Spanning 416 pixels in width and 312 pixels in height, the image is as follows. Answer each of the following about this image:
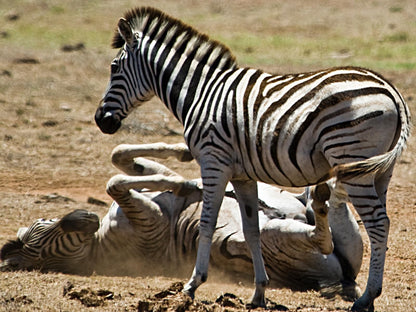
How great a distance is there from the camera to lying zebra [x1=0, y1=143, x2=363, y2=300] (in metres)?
6.69

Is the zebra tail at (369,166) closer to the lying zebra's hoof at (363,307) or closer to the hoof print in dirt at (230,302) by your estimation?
the lying zebra's hoof at (363,307)

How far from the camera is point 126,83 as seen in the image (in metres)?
6.80

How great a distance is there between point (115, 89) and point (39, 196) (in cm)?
300

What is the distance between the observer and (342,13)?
86.3 feet

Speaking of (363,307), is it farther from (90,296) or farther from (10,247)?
(10,247)

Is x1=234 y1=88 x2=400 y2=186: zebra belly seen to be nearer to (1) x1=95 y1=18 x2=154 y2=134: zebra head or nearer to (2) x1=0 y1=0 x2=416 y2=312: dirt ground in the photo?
(2) x1=0 y1=0 x2=416 y2=312: dirt ground

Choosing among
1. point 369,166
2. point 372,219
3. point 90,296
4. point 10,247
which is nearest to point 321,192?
point 372,219

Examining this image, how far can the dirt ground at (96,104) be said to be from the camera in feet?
19.9

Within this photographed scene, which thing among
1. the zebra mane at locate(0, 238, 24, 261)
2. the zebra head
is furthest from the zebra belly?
the zebra mane at locate(0, 238, 24, 261)

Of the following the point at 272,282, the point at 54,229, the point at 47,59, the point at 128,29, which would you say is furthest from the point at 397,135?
the point at 47,59

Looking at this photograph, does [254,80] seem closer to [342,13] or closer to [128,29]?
[128,29]

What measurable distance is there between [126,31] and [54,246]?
7.06ft

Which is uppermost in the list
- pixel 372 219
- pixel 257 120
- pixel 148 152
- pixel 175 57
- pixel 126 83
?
pixel 175 57

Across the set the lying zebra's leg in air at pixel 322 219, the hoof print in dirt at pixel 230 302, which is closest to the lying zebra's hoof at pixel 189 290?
the hoof print in dirt at pixel 230 302
